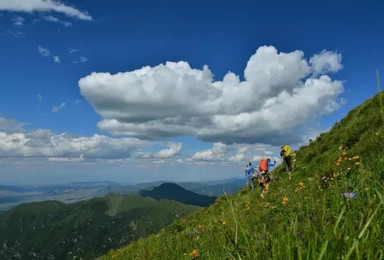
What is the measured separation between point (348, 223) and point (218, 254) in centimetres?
195

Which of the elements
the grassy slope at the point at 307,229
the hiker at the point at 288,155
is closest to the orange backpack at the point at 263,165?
the hiker at the point at 288,155

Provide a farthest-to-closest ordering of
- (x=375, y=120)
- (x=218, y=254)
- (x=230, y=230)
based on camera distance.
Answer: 1. (x=375, y=120)
2. (x=218, y=254)
3. (x=230, y=230)

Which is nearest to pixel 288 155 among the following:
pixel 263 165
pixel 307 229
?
pixel 263 165

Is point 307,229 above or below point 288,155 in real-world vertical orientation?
below

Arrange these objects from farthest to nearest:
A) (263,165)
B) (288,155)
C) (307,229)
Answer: (263,165)
(288,155)
(307,229)

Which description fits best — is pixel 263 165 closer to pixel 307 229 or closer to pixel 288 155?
pixel 288 155

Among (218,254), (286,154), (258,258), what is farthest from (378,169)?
(286,154)

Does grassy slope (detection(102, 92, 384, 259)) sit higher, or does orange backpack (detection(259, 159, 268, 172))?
orange backpack (detection(259, 159, 268, 172))

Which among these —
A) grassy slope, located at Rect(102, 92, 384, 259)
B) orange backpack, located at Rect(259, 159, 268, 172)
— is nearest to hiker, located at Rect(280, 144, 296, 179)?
orange backpack, located at Rect(259, 159, 268, 172)

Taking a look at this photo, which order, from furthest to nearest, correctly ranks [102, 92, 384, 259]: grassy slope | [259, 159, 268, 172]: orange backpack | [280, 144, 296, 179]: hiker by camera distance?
[259, 159, 268, 172]: orange backpack → [280, 144, 296, 179]: hiker → [102, 92, 384, 259]: grassy slope

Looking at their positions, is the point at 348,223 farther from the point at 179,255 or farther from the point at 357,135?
the point at 357,135

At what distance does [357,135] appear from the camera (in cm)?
2045

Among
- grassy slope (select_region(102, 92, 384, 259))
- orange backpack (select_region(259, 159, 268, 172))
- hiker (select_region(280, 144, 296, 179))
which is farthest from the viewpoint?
orange backpack (select_region(259, 159, 268, 172))

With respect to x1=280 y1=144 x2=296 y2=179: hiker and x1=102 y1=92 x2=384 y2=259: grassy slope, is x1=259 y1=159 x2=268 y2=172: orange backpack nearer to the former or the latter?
x1=280 y1=144 x2=296 y2=179: hiker
